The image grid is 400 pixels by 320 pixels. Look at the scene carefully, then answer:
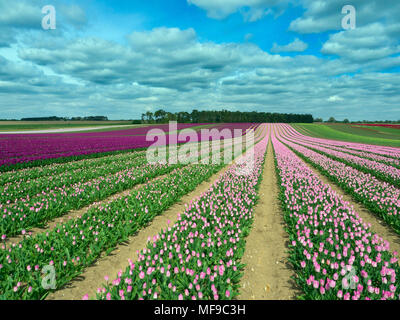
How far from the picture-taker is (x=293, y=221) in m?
6.86

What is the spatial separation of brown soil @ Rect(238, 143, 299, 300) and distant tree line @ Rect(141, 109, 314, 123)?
428 feet

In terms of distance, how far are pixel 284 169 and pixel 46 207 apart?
13.2 meters

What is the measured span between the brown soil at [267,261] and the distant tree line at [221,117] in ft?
428

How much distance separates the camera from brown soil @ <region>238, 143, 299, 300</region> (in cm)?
421

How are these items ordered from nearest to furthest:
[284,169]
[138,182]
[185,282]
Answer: [185,282], [138,182], [284,169]

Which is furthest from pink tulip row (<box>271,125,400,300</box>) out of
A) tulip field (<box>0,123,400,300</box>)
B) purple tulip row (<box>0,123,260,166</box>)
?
purple tulip row (<box>0,123,260,166</box>)

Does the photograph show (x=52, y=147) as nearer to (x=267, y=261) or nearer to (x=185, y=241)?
(x=185, y=241)

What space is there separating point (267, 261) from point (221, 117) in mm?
146763

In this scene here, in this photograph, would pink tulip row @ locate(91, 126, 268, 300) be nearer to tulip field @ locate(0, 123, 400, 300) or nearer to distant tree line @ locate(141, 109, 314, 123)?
tulip field @ locate(0, 123, 400, 300)

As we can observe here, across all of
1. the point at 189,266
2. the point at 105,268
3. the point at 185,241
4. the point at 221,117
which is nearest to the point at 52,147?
the point at 105,268

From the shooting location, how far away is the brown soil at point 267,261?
421cm
